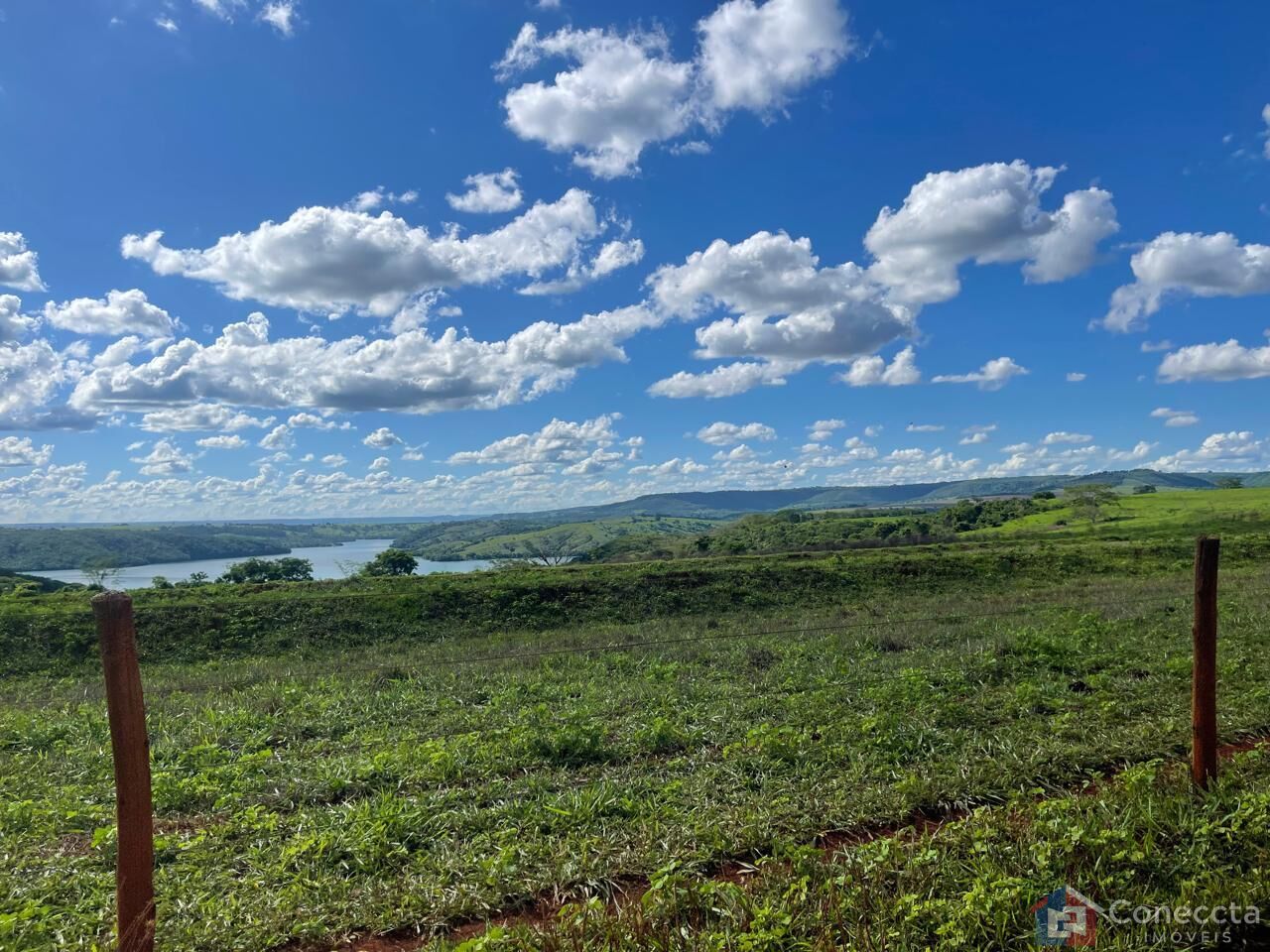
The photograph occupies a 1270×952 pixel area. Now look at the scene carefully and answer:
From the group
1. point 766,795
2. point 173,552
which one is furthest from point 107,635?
point 173,552

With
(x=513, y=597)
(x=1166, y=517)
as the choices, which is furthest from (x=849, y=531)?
(x=513, y=597)

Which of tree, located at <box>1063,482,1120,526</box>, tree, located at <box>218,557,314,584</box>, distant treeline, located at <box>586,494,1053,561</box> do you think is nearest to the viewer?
tree, located at <box>218,557,314,584</box>

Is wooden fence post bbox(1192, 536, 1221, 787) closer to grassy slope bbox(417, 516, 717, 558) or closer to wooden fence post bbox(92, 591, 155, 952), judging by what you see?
wooden fence post bbox(92, 591, 155, 952)

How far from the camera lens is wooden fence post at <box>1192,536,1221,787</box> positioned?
17.9ft

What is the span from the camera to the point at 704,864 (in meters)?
4.83

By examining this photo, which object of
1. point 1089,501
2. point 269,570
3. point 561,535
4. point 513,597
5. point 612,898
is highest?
point 1089,501

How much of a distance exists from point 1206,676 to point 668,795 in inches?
167

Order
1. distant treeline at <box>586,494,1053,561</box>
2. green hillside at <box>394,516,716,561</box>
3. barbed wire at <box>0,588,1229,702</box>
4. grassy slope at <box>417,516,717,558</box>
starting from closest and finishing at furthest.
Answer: barbed wire at <box>0,588,1229,702</box>
distant treeline at <box>586,494,1053,561</box>
green hillside at <box>394,516,716,561</box>
grassy slope at <box>417,516,717,558</box>

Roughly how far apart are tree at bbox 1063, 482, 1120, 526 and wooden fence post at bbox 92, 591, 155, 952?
2815 inches

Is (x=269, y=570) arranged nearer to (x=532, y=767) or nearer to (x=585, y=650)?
(x=585, y=650)

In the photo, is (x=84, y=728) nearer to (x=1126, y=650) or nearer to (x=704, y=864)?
(x=704, y=864)

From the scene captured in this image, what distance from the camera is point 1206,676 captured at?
551cm
